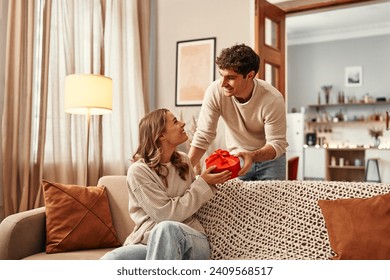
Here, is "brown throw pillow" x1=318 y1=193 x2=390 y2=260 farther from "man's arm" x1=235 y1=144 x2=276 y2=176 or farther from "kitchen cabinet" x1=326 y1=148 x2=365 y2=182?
"kitchen cabinet" x1=326 y1=148 x2=365 y2=182

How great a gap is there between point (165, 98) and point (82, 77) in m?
1.52

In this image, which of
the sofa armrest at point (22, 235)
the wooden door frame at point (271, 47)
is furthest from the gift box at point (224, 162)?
the wooden door frame at point (271, 47)

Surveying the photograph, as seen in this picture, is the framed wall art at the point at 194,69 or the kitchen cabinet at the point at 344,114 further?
the kitchen cabinet at the point at 344,114

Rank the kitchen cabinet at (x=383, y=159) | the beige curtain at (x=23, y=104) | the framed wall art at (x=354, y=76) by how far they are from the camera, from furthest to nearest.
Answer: the framed wall art at (x=354, y=76) → the kitchen cabinet at (x=383, y=159) → the beige curtain at (x=23, y=104)

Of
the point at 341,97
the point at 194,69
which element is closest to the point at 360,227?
the point at 194,69

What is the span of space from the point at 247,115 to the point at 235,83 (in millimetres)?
211

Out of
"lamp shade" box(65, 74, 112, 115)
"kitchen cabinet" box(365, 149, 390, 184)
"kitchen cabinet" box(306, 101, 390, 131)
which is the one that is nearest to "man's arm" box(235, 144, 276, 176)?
"lamp shade" box(65, 74, 112, 115)

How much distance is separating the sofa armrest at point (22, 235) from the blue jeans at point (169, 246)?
1.70 feet

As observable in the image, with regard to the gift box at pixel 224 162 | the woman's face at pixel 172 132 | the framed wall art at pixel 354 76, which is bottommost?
the gift box at pixel 224 162

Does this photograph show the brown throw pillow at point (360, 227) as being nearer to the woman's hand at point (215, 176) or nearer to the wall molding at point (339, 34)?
the woman's hand at point (215, 176)

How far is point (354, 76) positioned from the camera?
24.3 ft

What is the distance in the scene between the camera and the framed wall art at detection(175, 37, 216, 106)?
4066mm

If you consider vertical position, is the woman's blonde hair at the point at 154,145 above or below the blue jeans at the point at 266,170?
above

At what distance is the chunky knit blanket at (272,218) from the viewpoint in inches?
66.9
